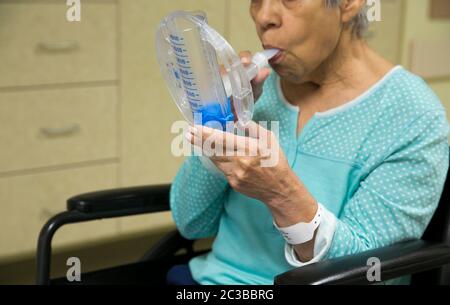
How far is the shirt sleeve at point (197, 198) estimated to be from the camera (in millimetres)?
1246

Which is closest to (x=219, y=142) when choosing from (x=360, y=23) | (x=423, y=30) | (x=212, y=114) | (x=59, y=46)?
(x=212, y=114)

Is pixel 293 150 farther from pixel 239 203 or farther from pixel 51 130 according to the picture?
pixel 51 130

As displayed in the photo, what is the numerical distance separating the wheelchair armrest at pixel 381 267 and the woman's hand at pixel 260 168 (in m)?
0.09

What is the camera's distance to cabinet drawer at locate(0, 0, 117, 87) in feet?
5.88

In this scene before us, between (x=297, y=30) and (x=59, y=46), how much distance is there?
3.10 feet

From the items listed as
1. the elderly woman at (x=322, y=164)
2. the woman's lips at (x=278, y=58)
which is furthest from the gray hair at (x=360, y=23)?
the woman's lips at (x=278, y=58)

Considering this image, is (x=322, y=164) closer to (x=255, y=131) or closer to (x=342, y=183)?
(x=342, y=183)

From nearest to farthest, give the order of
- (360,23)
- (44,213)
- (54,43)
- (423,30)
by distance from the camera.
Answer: (360,23) → (54,43) → (44,213) → (423,30)

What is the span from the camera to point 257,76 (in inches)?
46.3

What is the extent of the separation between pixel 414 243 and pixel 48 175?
118 cm

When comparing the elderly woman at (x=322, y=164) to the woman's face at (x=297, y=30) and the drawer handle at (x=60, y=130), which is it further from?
the drawer handle at (x=60, y=130)

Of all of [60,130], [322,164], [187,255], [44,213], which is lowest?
[44,213]

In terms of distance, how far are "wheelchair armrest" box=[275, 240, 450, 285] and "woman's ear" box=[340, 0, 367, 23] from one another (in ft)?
1.29

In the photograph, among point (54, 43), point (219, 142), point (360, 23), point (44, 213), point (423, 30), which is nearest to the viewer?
point (219, 142)
